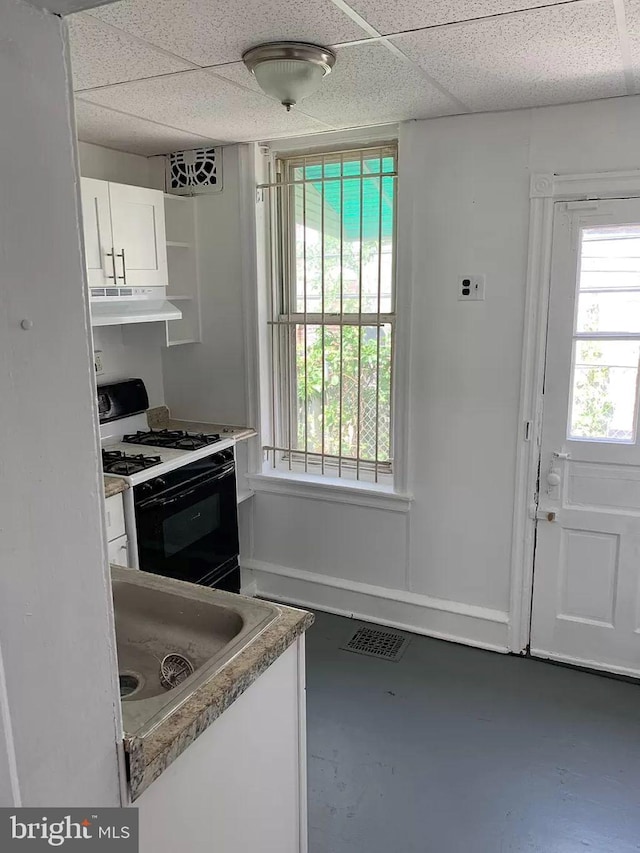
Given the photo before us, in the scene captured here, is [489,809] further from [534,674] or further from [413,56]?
[413,56]

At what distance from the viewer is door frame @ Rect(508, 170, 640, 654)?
264cm

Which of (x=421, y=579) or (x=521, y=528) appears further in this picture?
(x=421, y=579)

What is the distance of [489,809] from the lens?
220cm

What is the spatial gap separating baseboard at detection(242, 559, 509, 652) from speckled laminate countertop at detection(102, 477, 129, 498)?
1.28 m

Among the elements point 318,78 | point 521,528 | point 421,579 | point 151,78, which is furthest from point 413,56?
point 421,579

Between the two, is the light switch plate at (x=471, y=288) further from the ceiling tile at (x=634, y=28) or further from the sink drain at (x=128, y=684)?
the sink drain at (x=128, y=684)

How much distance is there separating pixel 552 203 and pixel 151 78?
1.63 m

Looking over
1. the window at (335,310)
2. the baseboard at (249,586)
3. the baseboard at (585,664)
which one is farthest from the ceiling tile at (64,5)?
the baseboard at (249,586)

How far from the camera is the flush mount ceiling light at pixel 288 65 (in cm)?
189

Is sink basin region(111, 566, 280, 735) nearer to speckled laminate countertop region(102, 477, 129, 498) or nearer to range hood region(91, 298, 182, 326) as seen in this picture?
speckled laminate countertop region(102, 477, 129, 498)

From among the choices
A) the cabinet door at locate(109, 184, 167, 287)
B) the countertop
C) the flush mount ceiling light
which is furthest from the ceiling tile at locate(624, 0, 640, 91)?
the cabinet door at locate(109, 184, 167, 287)

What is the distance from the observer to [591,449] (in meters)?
2.81

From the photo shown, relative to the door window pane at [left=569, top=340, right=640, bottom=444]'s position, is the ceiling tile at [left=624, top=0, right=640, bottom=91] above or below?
above

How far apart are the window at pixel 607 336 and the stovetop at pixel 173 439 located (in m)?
1.71
